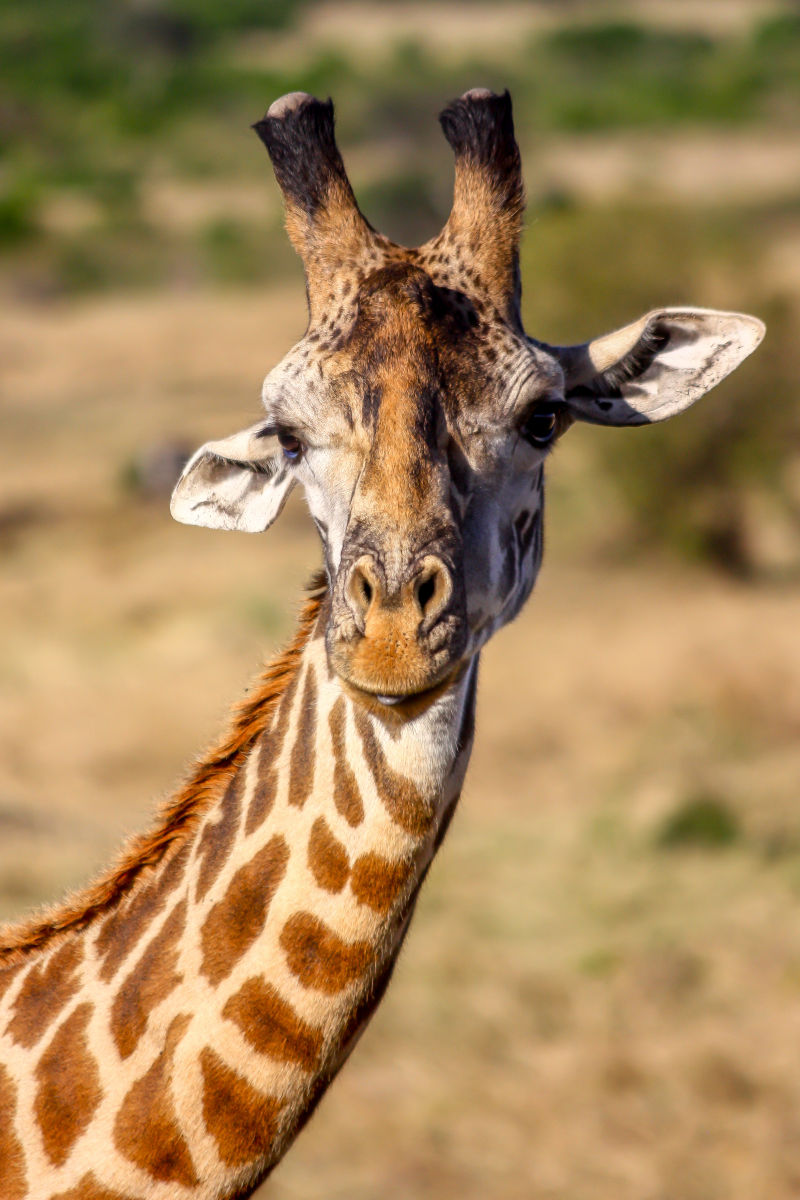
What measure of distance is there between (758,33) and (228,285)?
4191 centimetres

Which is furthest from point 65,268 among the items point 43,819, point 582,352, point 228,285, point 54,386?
point 582,352

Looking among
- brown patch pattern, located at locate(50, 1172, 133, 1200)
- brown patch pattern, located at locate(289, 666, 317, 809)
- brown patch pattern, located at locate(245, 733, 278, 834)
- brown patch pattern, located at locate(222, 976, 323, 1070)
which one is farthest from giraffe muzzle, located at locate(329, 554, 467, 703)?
brown patch pattern, located at locate(50, 1172, 133, 1200)

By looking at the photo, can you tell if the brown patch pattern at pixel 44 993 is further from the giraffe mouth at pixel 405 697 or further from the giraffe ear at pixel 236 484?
the giraffe ear at pixel 236 484

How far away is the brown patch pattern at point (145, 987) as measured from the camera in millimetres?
4012

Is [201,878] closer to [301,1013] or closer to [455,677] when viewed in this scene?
[301,1013]

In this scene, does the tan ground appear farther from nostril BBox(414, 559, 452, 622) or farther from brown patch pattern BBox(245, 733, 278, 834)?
nostril BBox(414, 559, 452, 622)

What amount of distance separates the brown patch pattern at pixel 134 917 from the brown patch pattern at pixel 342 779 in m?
0.56

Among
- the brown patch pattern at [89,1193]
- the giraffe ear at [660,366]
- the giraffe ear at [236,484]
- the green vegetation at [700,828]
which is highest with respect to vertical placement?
the giraffe ear at [660,366]

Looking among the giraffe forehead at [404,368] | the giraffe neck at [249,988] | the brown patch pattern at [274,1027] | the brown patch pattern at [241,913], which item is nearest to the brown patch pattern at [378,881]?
the giraffe neck at [249,988]

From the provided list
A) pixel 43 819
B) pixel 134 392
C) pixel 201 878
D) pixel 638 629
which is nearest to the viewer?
pixel 201 878

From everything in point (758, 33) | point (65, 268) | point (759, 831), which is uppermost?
point (758, 33)

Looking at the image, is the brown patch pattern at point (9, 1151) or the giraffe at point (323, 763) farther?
the brown patch pattern at point (9, 1151)

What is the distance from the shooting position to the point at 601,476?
19.8 metres

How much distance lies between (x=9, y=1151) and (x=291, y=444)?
82.3 inches
